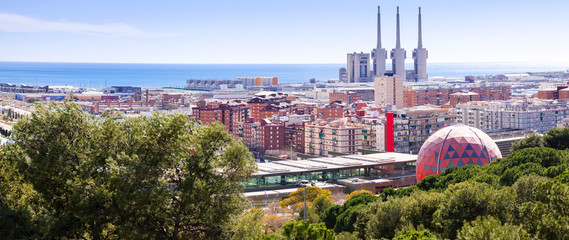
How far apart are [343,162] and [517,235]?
28312 mm

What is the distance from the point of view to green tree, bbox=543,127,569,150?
86.0 ft

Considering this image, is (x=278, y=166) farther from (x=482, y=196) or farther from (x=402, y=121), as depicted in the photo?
(x=482, y=196)

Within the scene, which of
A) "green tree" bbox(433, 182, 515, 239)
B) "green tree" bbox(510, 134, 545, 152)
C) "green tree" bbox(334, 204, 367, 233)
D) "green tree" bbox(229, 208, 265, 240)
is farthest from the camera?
"green tree" bbox(510, 134, 545, 152)

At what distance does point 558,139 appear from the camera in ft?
86.7

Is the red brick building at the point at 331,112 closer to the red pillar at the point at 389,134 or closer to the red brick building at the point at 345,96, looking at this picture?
the red pillar at the point at 389,134

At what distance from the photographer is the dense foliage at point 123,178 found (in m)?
11.2

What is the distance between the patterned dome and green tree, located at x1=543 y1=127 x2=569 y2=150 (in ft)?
8.95

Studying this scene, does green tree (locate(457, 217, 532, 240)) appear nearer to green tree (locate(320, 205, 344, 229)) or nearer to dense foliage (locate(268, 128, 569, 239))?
dense foliage (locate(268, 128, 569, 239))

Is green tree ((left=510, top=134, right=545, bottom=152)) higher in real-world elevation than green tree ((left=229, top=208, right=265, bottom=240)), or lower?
lower

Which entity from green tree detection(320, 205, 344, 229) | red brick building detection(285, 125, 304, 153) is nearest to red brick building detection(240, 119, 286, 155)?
red brick building detection(285, 125, 304, 153)

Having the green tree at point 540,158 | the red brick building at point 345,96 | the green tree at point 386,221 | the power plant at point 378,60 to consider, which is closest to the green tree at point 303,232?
the green tree at point 386,221

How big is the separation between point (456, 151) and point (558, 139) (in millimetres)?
3992

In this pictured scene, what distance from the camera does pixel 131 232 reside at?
36.1 ft

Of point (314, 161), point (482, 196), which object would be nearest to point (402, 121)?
point (314, 161)
